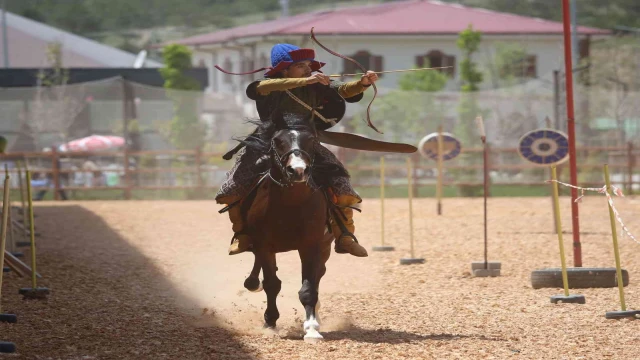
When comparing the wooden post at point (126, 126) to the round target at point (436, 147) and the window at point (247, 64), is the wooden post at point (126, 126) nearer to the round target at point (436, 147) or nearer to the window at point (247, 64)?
the round target at point (436, 147)

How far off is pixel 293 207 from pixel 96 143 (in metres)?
20.9

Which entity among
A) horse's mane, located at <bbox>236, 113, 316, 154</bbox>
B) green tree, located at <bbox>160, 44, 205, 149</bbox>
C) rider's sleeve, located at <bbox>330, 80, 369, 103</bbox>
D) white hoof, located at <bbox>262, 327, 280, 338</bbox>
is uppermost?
green tree, located at <bbox>160, 44, 205, 149</bbox>

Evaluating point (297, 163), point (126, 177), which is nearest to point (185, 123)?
point (126, 177)

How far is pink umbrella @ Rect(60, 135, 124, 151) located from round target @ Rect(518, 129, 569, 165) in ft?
48.5


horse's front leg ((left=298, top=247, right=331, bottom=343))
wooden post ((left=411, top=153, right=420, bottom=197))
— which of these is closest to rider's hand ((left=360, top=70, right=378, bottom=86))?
horse's front leg ((left=298, top=247, right=331, bottom=343))

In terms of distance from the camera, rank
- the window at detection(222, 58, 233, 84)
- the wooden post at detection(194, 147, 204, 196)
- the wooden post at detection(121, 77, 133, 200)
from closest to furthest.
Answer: the wooden post at detection(194, 147, 204, 196)
the wooden post at detection(121, 77, 133, 200)
the window at detection(222, 58, 233, 84)

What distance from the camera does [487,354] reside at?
7602 mm

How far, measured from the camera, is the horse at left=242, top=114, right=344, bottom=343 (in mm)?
8078

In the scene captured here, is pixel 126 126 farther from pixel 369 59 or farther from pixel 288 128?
pixel 369 59

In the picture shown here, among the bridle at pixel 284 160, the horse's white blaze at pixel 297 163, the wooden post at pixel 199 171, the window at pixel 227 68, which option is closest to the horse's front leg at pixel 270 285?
the bridle at pixel 284 160

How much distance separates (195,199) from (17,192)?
Answer: 13.7 feet

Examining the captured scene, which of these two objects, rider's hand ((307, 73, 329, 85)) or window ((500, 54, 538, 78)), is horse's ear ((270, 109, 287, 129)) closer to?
rider's hand ((307, 73, 329, 85))

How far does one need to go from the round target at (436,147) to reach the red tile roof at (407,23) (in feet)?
84.1

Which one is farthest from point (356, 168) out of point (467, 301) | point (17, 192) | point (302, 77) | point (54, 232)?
point (302, 77)
